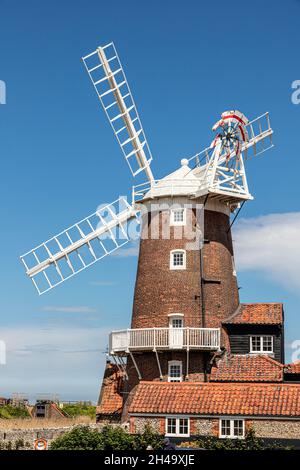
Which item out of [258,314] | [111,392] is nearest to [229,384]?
[258,314]

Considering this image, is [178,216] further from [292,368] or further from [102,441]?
[102,441]

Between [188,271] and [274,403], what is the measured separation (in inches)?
341

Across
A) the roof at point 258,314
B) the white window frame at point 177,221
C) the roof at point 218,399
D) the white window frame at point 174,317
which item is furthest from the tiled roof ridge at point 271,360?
the white window frame at point 177,221

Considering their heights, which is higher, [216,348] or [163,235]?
[163,235]

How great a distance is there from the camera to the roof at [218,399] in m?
37.9

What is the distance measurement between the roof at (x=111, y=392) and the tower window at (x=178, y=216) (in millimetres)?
8913

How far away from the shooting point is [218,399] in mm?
38938

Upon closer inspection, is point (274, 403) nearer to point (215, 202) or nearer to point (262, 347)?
point (262, 347)

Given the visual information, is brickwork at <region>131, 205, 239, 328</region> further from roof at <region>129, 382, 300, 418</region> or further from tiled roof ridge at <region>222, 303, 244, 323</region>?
roof at <region>129, 382, 300, 418</region>

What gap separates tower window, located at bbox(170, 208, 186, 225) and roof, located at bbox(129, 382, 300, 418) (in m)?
8.31

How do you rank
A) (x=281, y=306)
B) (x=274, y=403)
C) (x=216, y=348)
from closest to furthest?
(x=274, y=403)
(x=216, y=348)
(x=281, y=306)

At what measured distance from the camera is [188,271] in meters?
44.1
